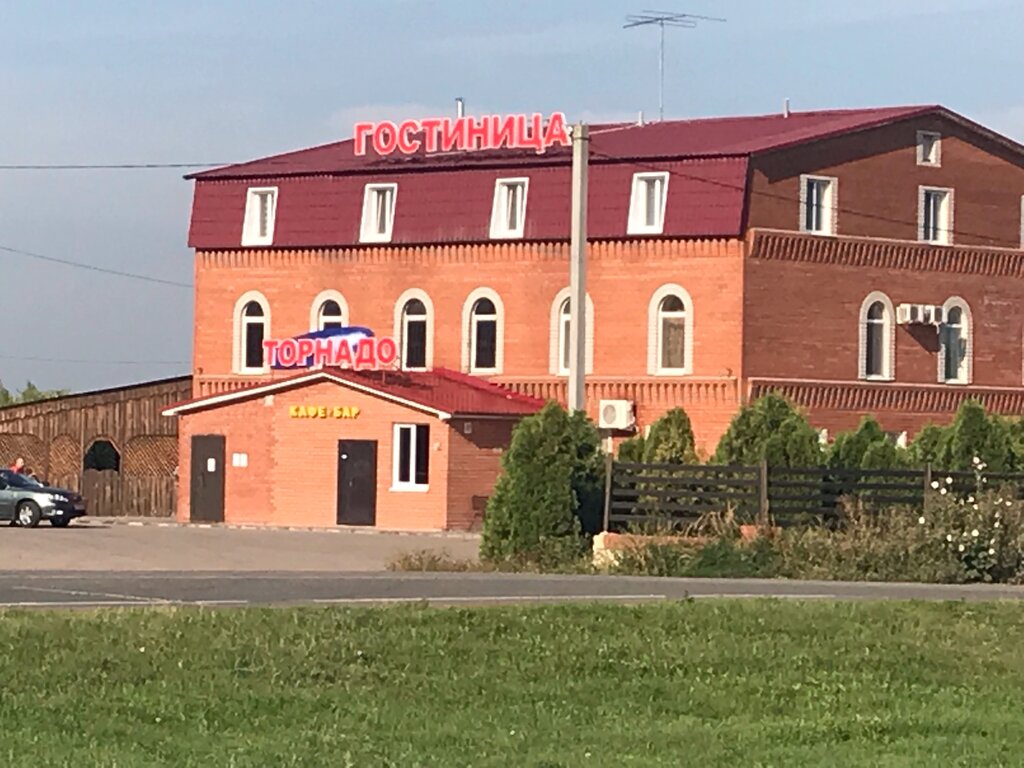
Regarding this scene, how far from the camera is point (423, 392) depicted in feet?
193

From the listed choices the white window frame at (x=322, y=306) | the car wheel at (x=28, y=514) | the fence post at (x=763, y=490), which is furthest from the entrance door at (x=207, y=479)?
the fence post at (x=763, y=490)

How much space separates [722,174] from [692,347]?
465 cm

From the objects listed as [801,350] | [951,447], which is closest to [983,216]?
[801,350]

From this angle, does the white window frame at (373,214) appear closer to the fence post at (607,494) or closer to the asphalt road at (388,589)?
the fence post at (607,494)

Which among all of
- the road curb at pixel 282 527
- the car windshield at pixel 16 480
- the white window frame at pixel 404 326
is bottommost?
the road curb at pixel 282 527

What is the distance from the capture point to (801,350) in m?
58.8

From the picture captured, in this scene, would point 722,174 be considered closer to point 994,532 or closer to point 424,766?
point 994,532

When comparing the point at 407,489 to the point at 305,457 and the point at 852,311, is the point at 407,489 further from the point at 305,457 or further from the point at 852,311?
the point at 852,311

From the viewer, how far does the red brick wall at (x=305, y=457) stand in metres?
58.0

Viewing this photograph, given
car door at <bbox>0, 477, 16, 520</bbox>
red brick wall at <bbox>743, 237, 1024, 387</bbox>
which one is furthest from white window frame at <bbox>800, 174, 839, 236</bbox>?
car door at <bbox>0, 477, 16, 520</bbox>

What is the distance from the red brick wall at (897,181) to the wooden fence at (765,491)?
21.5m

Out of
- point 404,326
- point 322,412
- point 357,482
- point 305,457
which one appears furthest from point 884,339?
point 305,457

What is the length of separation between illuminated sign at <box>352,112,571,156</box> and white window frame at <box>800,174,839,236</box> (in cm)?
670

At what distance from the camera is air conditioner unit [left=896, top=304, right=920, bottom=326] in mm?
60531
